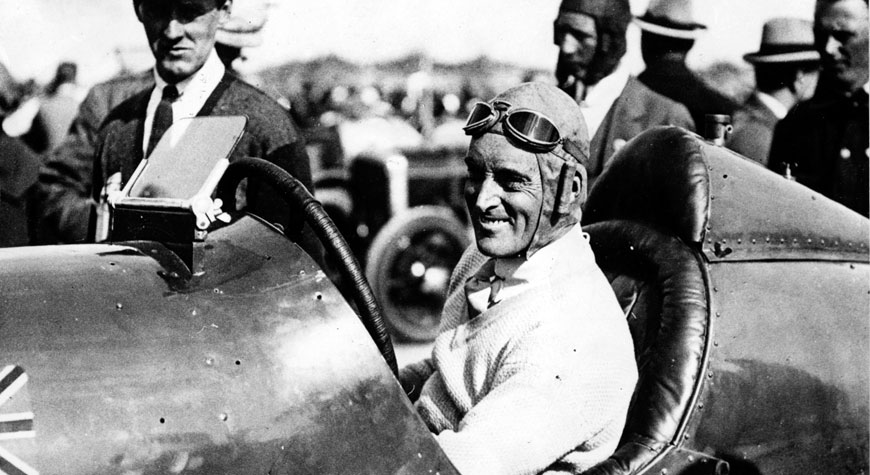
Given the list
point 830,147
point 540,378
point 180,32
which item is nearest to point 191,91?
point 180,32

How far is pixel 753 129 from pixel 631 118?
2.88 feet

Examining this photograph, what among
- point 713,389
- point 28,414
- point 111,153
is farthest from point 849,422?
point 111,153

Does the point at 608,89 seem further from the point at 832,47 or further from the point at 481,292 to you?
the point at 481,292

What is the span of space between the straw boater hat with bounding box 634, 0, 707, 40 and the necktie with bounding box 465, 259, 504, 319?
4.22 m

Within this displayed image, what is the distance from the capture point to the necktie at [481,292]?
101 inches

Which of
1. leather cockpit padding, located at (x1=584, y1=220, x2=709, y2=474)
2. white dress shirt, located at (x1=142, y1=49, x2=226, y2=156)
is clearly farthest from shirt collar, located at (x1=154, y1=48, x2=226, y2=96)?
leather cockpit padding, located at (x1=584, y1=220, x2=709, y2=474)

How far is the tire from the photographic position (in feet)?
23.8

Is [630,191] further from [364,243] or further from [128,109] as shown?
[364,243]

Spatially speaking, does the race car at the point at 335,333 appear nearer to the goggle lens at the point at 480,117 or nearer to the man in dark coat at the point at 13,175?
the goggle lens at the point at 480,117

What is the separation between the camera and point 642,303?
289 centimetres

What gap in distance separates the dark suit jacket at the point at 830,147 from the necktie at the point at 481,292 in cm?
418

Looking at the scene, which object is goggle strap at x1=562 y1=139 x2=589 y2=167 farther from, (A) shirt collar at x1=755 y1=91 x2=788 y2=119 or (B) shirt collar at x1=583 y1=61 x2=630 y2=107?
(A) shirt collar at x1=755 y1=91 x2=788 y2=119

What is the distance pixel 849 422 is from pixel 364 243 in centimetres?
496

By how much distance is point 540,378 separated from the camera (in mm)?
2229
